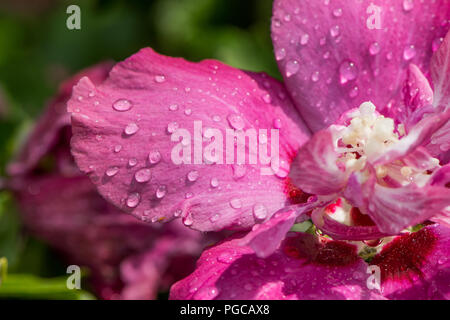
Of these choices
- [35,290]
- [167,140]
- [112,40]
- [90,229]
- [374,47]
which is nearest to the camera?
[167,140]

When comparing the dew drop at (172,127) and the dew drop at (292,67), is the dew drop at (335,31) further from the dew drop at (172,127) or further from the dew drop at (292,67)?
the dew drop at (172,127)

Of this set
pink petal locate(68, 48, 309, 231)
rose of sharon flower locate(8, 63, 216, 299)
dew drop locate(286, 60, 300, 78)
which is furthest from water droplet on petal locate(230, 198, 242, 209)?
rose of sharon flower locate(8, 63, 216, 299)

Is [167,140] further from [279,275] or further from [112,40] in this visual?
[112,40]

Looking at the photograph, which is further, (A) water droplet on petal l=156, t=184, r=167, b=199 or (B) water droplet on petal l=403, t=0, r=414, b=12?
(B) water droplet on petal l=403, t=0, r=414, b=12

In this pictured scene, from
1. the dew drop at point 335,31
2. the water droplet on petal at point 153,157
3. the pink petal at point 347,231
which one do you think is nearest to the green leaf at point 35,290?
the water droplet on petal at point 153,157

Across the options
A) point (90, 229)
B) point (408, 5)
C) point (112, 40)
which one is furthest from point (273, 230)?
point (112, 40)

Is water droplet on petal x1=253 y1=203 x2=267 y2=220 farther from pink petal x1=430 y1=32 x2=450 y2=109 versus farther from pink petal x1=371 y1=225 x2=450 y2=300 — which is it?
pink petal x1=430 y1=32 x2=450 y2=109
